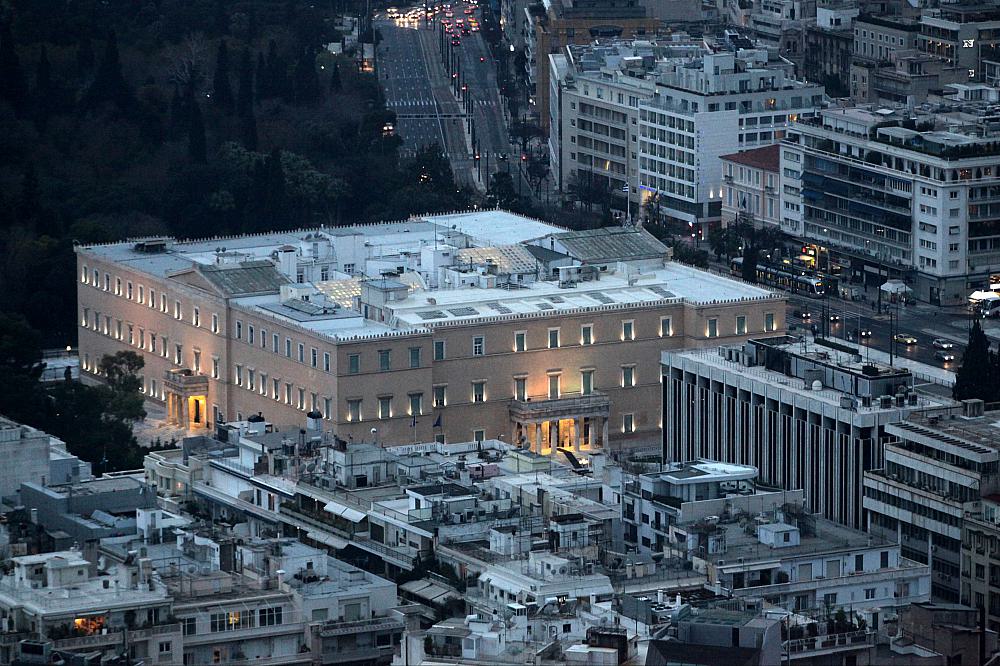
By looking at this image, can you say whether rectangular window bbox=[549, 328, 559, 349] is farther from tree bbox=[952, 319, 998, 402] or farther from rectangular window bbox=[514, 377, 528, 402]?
tree bbox=[952, 319, 998, 402]

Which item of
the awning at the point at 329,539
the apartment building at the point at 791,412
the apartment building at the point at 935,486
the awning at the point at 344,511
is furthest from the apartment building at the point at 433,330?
the apartment building at the point at 935,486

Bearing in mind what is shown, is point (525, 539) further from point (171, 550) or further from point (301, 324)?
point (301, 324)

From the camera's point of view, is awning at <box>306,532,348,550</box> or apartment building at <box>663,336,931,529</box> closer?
awning at <box>306,532,348,550</box>

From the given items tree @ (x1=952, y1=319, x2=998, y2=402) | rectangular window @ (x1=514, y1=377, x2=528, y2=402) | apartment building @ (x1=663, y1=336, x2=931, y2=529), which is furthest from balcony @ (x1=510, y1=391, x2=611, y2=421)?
tree @ (x1=952, y1=319, x2=998, y2=402)

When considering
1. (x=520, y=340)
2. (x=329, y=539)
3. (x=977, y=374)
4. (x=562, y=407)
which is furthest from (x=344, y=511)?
(x=977, y=374)

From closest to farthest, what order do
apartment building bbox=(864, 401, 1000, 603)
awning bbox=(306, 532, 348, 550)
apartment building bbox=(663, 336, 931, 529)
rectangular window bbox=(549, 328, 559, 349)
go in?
awning bbox=(306, 532, 348, 550) < apartment building bbox=(864, 401, 1000, 603) < apartment building bbox=(663, 336, 931, 529) < rectangular window bbox=(549, 328, 559, 349)

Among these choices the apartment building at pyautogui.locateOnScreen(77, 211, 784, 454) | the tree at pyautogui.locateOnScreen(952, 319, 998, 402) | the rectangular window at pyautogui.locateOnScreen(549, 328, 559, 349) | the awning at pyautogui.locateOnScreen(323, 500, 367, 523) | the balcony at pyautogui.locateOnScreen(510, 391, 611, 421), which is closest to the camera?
the awning at pyautogui.locateOnScreen(323, 500, 367, 523)

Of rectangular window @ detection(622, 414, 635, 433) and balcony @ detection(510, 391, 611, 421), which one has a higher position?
balcony @ detection(510, 391, 611, 421)
